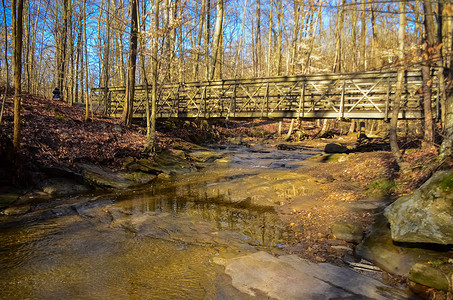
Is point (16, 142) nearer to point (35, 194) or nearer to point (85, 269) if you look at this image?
point (35, 194)

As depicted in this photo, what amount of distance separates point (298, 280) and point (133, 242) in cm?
293

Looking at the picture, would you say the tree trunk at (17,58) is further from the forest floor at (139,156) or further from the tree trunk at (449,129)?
the tree trunk at (449,129)

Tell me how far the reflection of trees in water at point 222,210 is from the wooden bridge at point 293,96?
A: 209 inches

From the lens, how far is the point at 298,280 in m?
3.68

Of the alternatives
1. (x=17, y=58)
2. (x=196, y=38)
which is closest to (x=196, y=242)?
(x=17, y=58)

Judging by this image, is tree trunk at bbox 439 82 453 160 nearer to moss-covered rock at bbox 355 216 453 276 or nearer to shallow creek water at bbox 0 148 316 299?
→ moss-covered rock at bbox 355 216 453 276

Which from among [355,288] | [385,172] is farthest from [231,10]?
[355,288]

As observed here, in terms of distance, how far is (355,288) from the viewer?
348 cm

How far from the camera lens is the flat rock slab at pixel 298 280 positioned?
11.1 feet

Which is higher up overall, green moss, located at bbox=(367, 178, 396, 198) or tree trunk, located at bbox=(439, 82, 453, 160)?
tree trunk, located at bbox=(439, 82, 453, 160)

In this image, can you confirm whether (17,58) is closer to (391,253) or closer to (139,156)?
(139,156)

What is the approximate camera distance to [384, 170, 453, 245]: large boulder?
408 cm

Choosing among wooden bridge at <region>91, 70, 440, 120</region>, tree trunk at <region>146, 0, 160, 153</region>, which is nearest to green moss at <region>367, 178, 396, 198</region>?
wooden bridge at <region>91, 70, 440, 120</region>

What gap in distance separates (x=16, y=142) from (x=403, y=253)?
9788 millimetres
